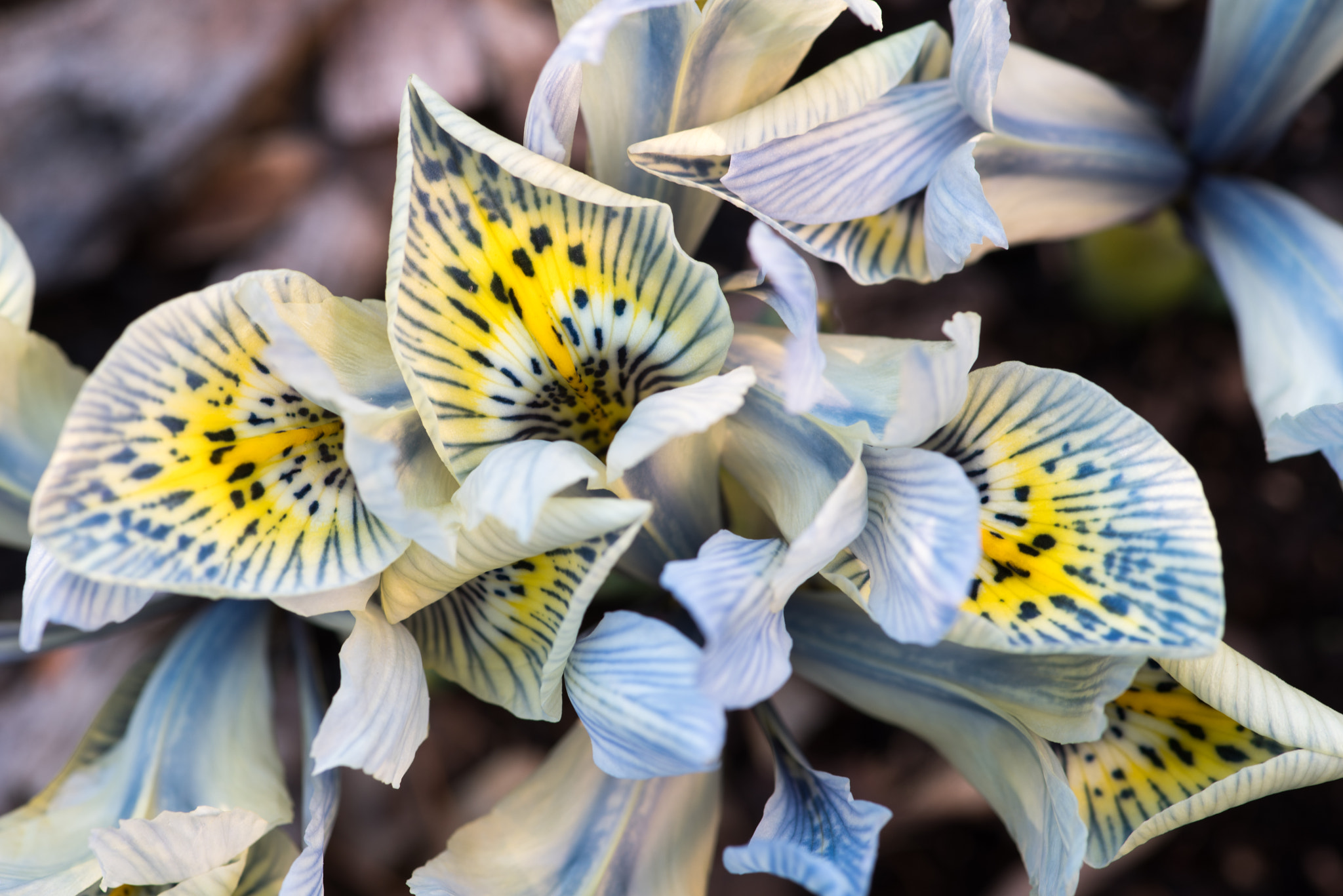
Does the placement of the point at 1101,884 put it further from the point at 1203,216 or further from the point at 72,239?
the point at 72,239

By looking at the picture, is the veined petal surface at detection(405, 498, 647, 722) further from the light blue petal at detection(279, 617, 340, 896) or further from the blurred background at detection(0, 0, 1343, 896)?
the blurred background at detection(0, 0, 1343, 896)

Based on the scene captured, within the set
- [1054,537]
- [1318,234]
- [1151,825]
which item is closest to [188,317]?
[1054,537]

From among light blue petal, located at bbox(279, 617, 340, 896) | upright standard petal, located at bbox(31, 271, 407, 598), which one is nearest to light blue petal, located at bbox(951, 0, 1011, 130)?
upright standard petal, located at bbox(31, 271, 407, 598)

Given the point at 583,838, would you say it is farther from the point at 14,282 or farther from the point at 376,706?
the point at 14,282

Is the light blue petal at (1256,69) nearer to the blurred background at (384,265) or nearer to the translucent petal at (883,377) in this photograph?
the blurred background at (384,265)

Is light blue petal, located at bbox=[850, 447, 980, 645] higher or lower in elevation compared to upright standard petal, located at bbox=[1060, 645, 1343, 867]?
higher

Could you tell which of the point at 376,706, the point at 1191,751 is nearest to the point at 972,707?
the point at 1191,751

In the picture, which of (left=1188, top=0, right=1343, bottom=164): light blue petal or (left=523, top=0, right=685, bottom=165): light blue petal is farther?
(left=1188, top=0, right=1343, bottom=164): light blue petal
